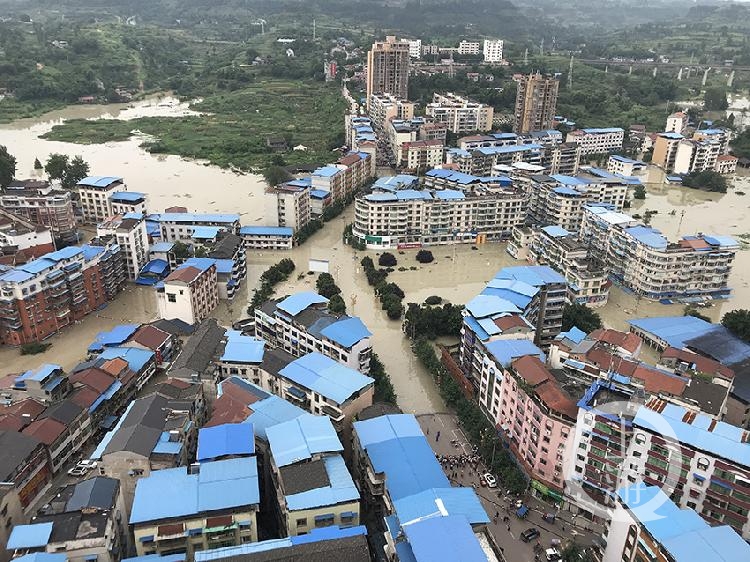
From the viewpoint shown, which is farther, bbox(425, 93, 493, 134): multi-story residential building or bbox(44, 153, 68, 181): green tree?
bbox(425, 93, 493, 134): multi-story residential building

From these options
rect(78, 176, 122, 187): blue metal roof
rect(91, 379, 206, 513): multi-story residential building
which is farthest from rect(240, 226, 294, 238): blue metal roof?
rect(91, 379, 206, 513): multi-story residential building

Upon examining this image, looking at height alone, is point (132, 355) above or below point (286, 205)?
below

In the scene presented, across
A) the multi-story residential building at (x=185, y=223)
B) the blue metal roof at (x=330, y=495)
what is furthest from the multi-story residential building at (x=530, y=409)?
the multi-story residential building at (x=185, y=223)

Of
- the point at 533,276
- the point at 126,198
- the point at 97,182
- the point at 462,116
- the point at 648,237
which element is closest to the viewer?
the point at 533,276

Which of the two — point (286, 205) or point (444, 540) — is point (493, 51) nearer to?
point (286, 205)

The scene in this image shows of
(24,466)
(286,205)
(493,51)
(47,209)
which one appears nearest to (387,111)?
(286,205)

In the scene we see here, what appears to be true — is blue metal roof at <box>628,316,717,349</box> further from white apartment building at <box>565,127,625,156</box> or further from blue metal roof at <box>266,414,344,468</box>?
white apartment building at <box>565,127,625,156</box>

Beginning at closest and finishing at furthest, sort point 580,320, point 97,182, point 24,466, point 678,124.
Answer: point 24,466 → point 580,320 → point 97,182 → point 678,124
